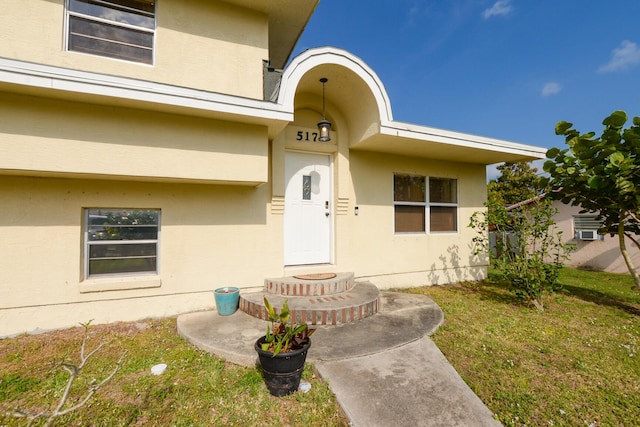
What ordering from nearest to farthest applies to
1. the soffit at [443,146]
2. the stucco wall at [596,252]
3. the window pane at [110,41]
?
the window pane at [110,41] < the soffit at [443,146] < the stucco wall at [596,252]

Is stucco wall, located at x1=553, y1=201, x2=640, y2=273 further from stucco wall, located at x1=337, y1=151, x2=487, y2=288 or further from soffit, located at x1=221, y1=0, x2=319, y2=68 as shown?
soffit, located at x1=221, y1=0, x2=319, y2=68

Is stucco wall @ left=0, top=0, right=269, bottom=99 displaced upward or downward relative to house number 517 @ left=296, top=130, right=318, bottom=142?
upward

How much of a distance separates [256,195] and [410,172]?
3.90 meters

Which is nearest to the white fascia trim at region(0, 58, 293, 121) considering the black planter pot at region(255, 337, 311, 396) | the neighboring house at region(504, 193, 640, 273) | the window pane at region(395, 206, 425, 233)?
the black planter pot at region(255, 337, 311, 396)

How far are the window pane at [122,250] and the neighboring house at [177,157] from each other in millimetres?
19

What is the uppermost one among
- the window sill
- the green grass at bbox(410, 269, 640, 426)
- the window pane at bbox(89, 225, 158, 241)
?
the window pane at bbox(89, 225, 158, 241)

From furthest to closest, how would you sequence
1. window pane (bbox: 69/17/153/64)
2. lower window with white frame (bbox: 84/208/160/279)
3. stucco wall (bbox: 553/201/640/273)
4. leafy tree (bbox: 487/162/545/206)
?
leafy tree (bbox: 487/162/545/206) → stucco wall (bbox: 553/201/640/273) → lower window with white frame (bbox: 84/208/160/279) → window pane (bbox: 69/17/153/64)

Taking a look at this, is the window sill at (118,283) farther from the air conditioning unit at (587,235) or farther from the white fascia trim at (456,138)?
the air conditioning unit at (587,235)

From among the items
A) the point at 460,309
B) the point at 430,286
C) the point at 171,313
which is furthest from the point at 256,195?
the point at 430,286

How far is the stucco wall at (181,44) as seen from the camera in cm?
380

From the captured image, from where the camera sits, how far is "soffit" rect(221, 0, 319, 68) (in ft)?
16.5

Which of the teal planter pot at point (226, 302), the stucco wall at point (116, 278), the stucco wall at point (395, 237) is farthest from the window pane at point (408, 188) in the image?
the teal planter pot at point (226, 302)

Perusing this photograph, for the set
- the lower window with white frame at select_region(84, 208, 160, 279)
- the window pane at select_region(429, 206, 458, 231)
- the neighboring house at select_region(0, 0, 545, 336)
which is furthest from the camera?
the window pane at select_region(429, 206, 458, 231)

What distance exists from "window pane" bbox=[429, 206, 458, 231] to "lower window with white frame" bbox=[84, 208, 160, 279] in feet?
20.6
